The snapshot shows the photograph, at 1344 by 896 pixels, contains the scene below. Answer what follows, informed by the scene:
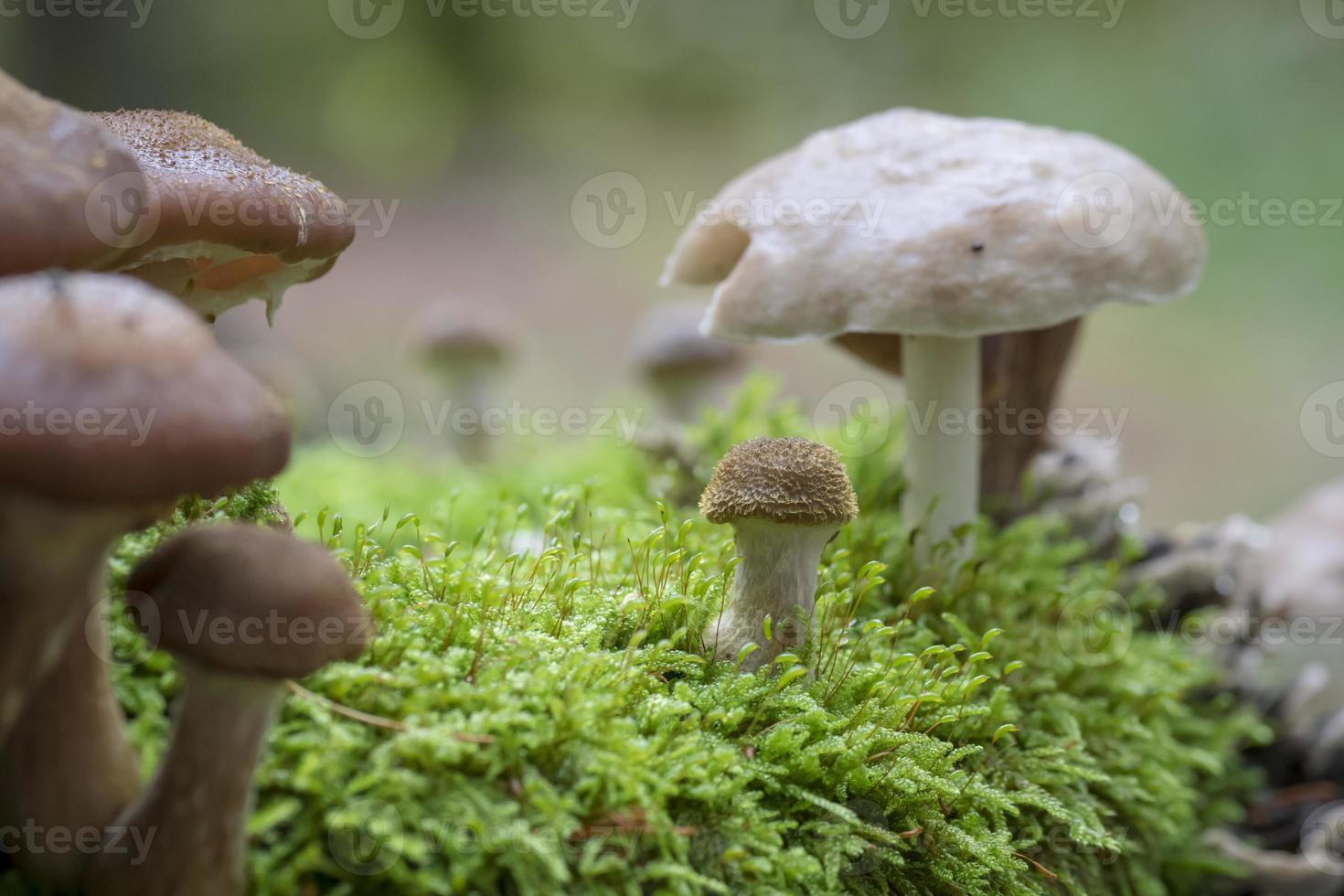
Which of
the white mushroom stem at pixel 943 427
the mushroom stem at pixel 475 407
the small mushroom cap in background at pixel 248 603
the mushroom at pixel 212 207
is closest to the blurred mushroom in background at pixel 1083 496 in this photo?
the white mushroom stem at pixel 943 427

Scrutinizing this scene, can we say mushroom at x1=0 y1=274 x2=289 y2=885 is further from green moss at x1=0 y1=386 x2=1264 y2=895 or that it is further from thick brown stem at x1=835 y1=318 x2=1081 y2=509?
thick brown stem at x1=835 y1=318 x2=1081 y2=509

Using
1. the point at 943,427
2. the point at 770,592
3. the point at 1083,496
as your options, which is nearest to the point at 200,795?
the point at 770,592

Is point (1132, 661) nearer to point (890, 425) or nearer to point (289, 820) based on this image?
point (890, 425)

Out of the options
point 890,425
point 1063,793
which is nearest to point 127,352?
point 1063,793

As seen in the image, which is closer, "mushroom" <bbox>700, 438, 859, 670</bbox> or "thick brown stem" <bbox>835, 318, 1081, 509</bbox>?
"mushroom" <bbox>700, 438, 859, 670</bbox>

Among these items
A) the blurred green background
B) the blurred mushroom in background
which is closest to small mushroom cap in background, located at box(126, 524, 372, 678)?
the blurred mushroom in background
